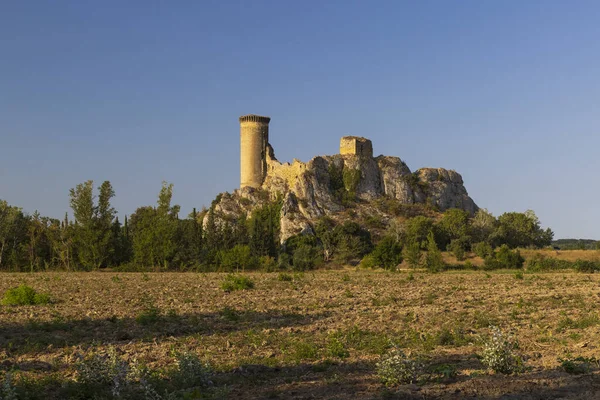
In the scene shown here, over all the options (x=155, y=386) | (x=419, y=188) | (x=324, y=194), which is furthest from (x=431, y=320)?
(x=419, y=188)

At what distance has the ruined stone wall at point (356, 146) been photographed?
327 feet

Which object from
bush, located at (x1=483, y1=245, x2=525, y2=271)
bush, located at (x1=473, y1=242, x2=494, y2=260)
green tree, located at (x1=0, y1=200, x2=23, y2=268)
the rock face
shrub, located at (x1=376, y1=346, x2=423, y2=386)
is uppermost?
the rock face

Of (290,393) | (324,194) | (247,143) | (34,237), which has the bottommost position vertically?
(290,393)

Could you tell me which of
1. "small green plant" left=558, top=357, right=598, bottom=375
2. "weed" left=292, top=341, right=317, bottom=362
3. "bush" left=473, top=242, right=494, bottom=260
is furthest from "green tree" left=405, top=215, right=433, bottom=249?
"small green plant" left=558, top=357, right=598, bottom=375

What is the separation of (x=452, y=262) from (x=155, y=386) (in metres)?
58.8

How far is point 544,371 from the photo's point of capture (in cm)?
1080

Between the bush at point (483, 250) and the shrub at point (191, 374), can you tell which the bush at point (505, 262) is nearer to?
the bush at point (483, 250)

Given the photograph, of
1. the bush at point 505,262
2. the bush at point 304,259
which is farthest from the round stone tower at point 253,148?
the bush at point 505,262

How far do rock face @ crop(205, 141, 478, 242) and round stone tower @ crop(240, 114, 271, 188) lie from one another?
3.74 ft

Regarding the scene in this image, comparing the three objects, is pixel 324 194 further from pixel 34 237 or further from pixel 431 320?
pixel 431 320

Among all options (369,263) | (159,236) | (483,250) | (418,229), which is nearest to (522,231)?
(418,229)

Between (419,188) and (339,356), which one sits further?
(419,188)

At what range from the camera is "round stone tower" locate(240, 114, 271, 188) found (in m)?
95.2

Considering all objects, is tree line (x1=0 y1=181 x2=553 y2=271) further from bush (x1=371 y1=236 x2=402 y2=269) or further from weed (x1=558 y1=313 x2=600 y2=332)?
weed (x1=558 y1=313 x2=600 y2=332)
